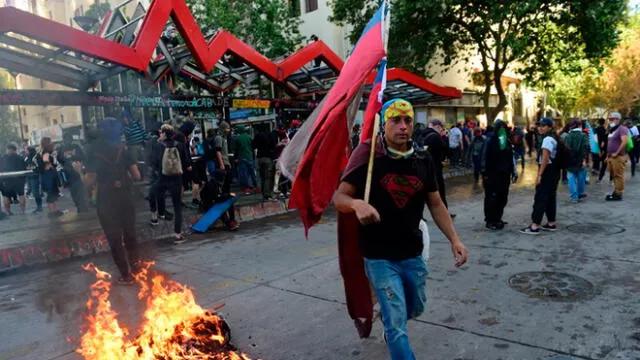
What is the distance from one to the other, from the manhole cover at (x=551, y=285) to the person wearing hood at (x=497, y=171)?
241 cm

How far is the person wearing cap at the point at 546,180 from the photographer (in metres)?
6.90

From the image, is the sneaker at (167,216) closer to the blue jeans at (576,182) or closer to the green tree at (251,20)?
the blue jeans at (576,182)

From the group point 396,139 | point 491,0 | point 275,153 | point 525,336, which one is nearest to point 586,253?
point 525,336

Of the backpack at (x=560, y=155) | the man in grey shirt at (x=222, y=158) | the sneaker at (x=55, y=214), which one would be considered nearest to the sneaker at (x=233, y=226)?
the man in grey shirt at (x=222, y=158)

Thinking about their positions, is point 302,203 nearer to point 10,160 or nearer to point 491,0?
point 10,160

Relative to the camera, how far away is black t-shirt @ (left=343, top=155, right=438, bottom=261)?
2.83m

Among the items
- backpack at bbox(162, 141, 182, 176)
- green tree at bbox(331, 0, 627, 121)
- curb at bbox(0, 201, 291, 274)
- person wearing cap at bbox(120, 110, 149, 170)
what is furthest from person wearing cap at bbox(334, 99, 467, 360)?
green tree at bbox(331, 0, 627, 121)

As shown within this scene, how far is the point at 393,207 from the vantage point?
2826 millimetres

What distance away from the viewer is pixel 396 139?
9.37 ft

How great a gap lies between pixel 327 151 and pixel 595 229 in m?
5.98

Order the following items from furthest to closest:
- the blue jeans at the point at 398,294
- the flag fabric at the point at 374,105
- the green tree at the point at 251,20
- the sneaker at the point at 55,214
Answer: the green tree at the point at 251,20
the sneaker at the point at 55,214
the flag fabric at the point at 374,105
the blue jeans at the point at 398,294

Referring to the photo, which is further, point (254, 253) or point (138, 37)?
point (138, 37)

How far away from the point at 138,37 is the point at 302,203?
8289 mm

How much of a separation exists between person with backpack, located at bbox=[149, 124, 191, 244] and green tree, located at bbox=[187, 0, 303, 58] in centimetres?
1304
